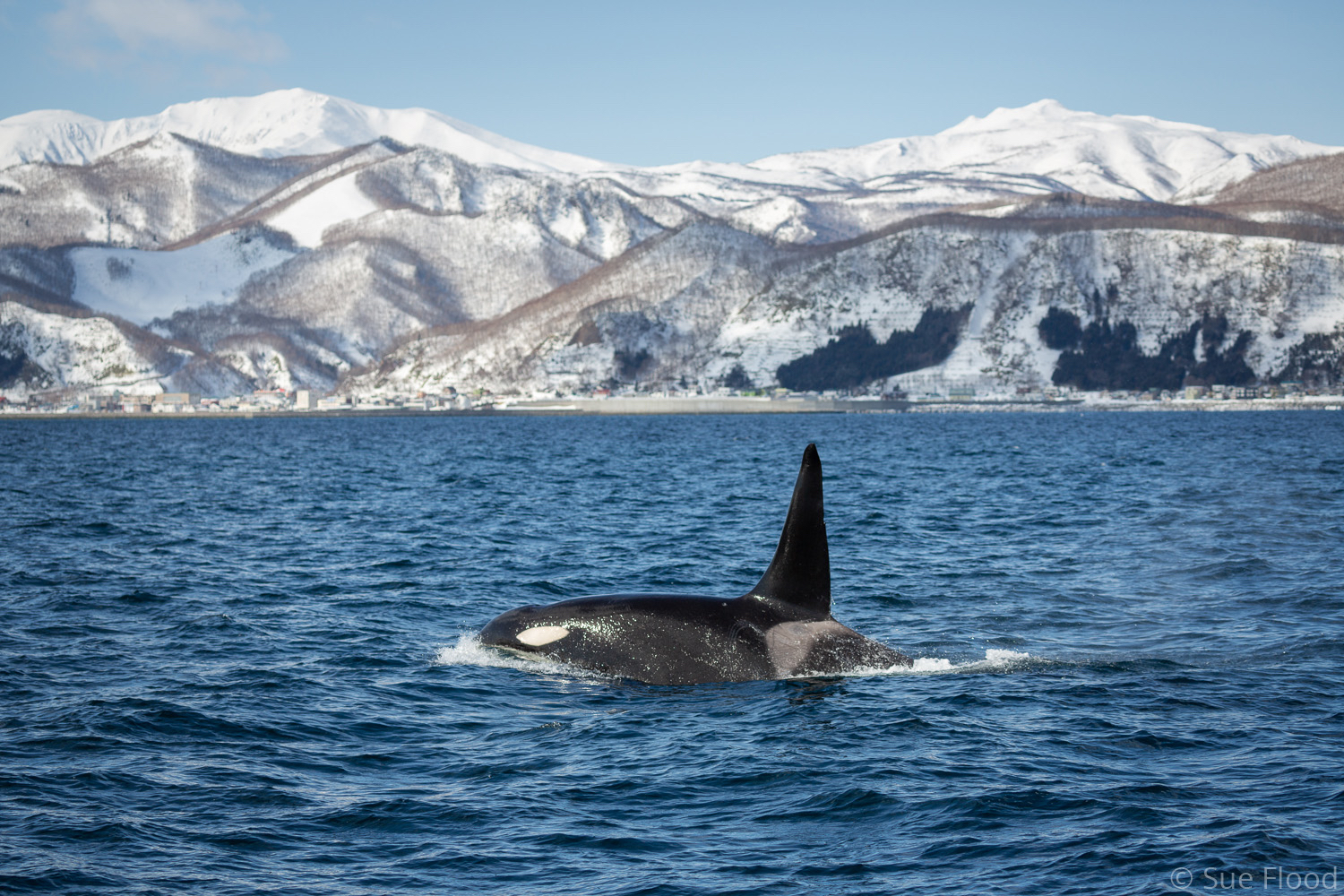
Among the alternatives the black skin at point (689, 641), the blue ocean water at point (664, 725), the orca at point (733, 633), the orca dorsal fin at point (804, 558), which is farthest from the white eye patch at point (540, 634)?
the orca dorsal fin at point (804, 558)

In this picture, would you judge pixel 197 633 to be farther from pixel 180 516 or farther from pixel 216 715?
pixel 180 516

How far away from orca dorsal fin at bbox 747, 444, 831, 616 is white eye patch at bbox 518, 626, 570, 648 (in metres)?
3.16

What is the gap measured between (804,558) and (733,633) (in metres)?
1.64

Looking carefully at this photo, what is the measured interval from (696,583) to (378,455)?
277ft

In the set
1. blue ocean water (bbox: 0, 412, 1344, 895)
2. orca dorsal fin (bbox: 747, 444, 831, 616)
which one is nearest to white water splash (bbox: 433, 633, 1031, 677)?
blue ocean water (bbox: 0, 412, 1344, 895)

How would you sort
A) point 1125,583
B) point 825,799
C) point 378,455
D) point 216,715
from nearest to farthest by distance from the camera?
point 825,799
point 216,715
point 1125,583
point 378,455

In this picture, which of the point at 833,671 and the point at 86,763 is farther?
the point at 833,671

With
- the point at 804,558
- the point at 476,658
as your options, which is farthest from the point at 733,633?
the point at 476,658

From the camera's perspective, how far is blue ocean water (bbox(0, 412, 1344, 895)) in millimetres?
12891

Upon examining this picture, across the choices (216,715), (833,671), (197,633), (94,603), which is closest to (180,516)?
(94,603)

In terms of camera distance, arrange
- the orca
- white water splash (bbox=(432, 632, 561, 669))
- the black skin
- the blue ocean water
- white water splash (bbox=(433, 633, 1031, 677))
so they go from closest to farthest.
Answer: the blue ocean water < the orca < the black skin < white water splash (bbox=(433, 633, 1031, 677)) < white water splash (bbox=(432, 632, 561, 669))

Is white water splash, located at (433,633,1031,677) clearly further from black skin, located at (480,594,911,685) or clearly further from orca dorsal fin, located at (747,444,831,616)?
orca dorsal fin, located at (747,444,831,616)

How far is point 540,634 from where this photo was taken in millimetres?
20281

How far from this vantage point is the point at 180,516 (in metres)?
50.0
